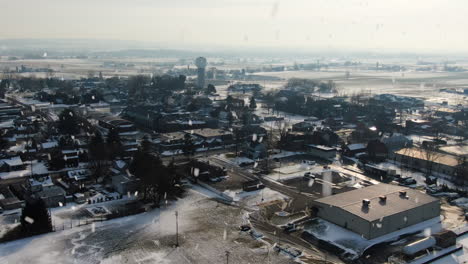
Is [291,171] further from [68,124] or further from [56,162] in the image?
[68,124]

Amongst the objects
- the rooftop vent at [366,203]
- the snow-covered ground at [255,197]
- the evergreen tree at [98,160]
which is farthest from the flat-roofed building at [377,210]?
the evergreen tree at [98,160]

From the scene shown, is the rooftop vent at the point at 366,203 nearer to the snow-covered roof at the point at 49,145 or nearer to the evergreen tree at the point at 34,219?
the evergreen tree at the point at 34,219

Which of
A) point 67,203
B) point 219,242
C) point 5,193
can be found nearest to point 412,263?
point 219,242

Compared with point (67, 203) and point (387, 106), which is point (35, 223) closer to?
point (67, 203)

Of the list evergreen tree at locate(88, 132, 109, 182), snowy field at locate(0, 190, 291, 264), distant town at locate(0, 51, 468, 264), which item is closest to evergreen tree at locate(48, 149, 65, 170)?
distant town at locate(0, 51, 468, 264)

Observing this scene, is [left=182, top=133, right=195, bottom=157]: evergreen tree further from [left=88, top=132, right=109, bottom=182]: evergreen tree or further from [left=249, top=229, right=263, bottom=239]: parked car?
[left=249, top=229, right=263, bottom=239]: parked car

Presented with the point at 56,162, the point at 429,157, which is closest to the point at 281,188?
the point at 429,157
